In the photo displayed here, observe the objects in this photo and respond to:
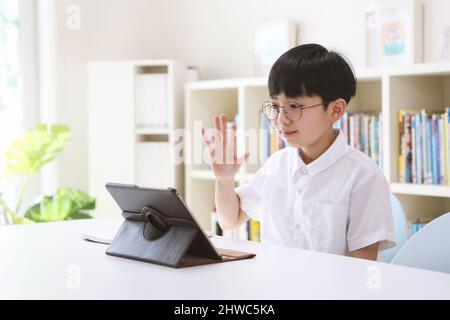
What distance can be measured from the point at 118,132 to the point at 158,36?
72cm

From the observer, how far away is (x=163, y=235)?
4.35 feet

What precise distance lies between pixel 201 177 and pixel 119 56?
2.97 ft

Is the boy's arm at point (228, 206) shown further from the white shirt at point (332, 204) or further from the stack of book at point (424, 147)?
the stack of book at point (424, 147)

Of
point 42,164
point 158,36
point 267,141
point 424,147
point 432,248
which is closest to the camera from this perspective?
point 432,248

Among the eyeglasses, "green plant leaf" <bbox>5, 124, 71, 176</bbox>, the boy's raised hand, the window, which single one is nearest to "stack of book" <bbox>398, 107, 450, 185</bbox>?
the eyeglasses

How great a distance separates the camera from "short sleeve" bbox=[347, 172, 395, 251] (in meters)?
1.59

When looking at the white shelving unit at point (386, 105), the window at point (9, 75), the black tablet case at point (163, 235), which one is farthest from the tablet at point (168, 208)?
the window at point (9, 75)

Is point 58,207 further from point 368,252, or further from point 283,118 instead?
point 368,252

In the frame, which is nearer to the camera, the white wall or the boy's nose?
the boy's nose

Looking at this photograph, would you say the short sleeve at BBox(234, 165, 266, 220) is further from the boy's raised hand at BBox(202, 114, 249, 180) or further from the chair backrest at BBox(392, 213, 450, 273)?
the chair backrest at BBox(392, 213, 450, 273)

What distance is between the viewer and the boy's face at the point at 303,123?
1.66 m

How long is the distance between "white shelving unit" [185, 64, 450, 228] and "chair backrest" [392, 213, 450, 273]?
1.09 meters

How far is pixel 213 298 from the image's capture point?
1.00m

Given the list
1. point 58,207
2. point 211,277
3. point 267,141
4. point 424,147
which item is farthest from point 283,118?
point 58,207
